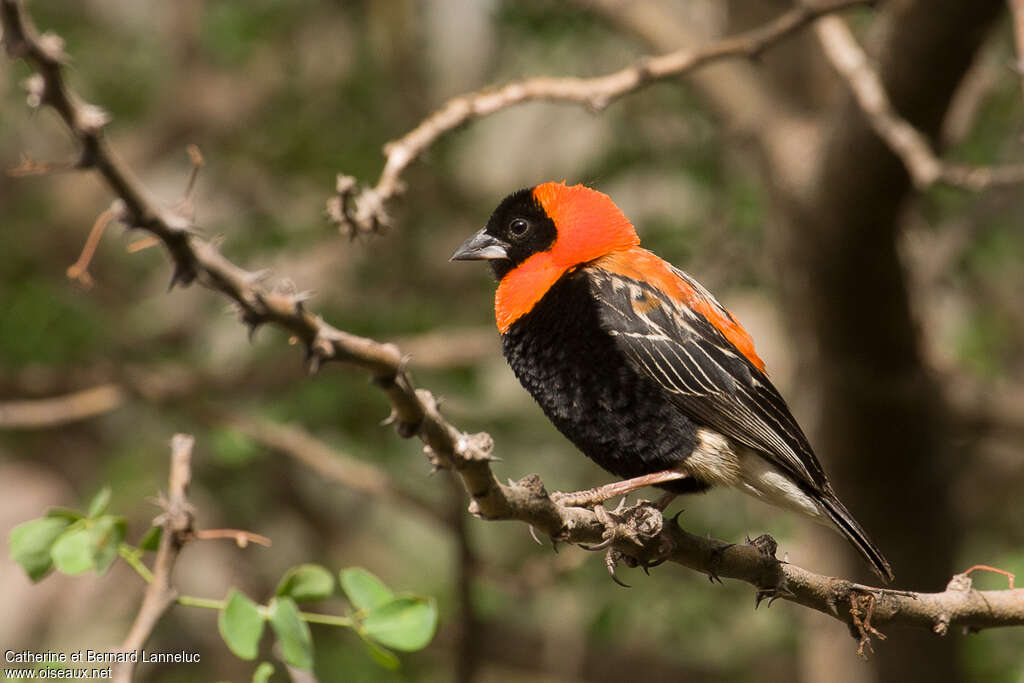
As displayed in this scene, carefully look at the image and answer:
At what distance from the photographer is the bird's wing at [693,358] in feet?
9.57

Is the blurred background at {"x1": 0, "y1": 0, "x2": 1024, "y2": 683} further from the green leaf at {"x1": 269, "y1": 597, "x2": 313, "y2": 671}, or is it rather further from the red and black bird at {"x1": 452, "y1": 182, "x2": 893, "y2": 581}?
the green leaf at {"x1": 269, "y1": 597, "x2": 313, "y2": 671}

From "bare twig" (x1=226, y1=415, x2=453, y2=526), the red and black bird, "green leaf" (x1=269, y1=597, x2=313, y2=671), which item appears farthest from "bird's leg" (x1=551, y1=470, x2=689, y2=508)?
"bare twig" (x1=226, y1=415, x2=453, y2=526)

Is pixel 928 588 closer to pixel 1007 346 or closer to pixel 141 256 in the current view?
pixel 1007 346

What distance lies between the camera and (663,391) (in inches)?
114

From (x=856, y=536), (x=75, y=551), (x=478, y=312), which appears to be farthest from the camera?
(x=478, y=312)

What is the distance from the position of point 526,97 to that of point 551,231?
39 cm

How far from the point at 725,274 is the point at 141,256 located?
311 centimetres

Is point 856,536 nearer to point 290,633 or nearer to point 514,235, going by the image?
point 514,235

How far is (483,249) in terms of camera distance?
322 cm

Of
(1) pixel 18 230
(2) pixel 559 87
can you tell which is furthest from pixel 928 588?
(1) pixel 18 230

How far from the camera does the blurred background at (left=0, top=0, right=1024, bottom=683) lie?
428 cm

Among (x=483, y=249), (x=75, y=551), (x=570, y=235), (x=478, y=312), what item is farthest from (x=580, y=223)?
(x=478, y=312)

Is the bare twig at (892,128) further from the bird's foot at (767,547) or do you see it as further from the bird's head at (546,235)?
the bird's foot at (767,547)

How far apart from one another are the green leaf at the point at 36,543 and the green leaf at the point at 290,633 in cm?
47
